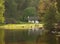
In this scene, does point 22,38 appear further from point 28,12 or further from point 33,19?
point 28,12

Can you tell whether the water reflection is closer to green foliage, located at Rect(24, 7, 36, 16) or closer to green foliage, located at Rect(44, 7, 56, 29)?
green foliage, located at Rect(44, 7, 56, 29)

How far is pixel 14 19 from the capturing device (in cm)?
7338

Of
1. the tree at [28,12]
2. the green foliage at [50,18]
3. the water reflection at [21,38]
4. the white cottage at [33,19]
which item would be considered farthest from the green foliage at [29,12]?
the water reflection at [21,38]

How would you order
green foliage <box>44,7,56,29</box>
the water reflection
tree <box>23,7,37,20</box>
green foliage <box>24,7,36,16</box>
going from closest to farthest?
the water reflection < green foliage <box>44,7,56,29</box> < tree <box>23,7,37,20</box> < green foliage <box>24,7,36,16</box>

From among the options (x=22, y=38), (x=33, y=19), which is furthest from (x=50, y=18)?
(x=33, y=19)

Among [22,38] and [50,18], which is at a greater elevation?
[50,18]

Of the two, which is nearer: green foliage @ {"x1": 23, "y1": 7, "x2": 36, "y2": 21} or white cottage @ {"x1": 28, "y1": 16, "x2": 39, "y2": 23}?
white cottage @ {"x1": 28, "y1": 16, "x2": 39, "y2": 23}

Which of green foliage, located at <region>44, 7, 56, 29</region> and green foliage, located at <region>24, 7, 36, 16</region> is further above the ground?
green foliage, located at <region>24, 7, 36, 16</region>

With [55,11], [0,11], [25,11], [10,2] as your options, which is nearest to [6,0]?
[10,2]

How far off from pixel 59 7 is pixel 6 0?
134 ft

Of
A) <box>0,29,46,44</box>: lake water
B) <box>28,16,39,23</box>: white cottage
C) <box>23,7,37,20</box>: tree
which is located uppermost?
<box>23,7,37,20</box>: tree

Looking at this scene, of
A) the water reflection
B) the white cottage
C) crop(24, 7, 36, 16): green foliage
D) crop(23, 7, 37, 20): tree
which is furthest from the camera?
crop(24, 7, 36, 16): green foliage

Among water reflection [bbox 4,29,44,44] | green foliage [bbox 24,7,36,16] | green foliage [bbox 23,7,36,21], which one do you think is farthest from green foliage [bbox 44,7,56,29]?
green foliage [bbox 24,7,36,16]

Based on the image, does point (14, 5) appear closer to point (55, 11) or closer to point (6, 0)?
point (6, 0)
